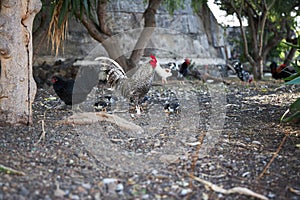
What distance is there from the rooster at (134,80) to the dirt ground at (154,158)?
1.08ft

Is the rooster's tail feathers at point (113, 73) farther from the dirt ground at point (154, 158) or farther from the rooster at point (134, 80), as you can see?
the dirt ground at point (154, 158)

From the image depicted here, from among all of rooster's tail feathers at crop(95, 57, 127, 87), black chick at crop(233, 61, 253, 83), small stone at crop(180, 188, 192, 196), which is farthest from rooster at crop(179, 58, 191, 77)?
small stone at crop(180, 188, 192, 196)

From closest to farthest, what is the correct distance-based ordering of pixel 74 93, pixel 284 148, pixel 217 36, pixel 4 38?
pixel 284 148 < pixel 4 38 < pixel 74 93 < pixel 217 36

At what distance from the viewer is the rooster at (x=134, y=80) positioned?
512 cm

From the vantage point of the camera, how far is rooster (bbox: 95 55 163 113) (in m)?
5.12

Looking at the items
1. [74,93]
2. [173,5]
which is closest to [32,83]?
[74,93]

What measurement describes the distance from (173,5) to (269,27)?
418 cm

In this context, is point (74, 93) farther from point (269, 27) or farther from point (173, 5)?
point (269, 27)

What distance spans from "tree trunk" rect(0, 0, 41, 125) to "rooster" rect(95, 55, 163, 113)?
4.74 feet

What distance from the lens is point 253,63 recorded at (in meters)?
10.6

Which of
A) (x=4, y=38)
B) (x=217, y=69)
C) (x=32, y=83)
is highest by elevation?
(x=4, y=38)

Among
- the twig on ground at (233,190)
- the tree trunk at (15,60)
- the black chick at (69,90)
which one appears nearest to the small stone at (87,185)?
the twig on ground at (233,190)

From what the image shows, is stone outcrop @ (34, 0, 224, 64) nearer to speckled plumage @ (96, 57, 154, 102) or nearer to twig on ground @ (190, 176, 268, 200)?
speckled plumage @ (96, 57, 154, 102)

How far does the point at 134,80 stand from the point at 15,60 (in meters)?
1.79
